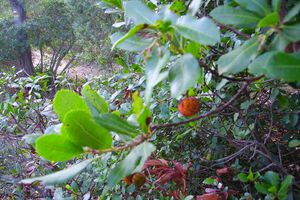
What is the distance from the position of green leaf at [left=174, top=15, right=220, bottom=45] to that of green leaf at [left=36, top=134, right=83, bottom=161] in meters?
0.23

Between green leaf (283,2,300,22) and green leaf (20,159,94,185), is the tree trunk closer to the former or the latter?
green leaf (20,159,94,185)

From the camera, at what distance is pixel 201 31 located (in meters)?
0.44

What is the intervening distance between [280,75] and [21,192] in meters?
1.34

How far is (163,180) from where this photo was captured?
36.5 inches

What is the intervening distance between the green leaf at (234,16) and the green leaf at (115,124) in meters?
0.20

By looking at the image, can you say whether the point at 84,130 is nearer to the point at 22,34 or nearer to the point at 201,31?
the point at 201,31

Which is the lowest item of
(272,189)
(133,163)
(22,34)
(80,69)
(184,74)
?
(80,69)

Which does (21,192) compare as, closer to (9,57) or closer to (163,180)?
(163,180)

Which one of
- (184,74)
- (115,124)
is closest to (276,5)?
(184,74)

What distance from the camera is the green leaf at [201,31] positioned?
433 millimetres

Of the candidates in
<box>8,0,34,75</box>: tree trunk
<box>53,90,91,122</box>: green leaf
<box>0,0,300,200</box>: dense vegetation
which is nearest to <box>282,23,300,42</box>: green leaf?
<box>0,0,300,200</box>: dense vegetation

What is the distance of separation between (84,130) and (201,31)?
0.72 ft

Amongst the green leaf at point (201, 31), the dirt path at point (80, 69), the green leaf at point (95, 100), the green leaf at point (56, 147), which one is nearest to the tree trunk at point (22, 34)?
the dirt path at point (80, 69)

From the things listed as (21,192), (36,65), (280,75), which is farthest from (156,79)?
(36,65)
